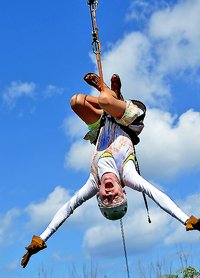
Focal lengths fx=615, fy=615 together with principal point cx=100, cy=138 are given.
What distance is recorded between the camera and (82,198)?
292 inches

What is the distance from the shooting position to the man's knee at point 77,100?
745 centimetres

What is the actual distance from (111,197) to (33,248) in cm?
121

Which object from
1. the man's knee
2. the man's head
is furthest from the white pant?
the man's knee

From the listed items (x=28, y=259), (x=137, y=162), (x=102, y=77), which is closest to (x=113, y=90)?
(x=102, y=77)

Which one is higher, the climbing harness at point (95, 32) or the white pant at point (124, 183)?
the climbing harness at point (95, 32)

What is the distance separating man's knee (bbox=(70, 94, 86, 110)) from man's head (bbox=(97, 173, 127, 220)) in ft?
3.15

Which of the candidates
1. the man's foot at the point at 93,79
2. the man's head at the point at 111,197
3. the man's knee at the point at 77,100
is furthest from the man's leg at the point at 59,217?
the man's foot at the point at 93,79

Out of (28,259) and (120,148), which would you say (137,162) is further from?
(28,259)

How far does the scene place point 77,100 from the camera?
745cm

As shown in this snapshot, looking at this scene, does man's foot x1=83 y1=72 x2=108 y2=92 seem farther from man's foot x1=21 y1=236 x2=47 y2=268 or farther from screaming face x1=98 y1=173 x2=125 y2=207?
man's foot x1=21 y1=236 x2=47 y2=268

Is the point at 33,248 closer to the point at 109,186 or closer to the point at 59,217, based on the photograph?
the point at 59,217

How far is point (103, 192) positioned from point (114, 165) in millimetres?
385

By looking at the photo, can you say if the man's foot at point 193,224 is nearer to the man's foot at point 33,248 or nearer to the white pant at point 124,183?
the white pant at point 124,183

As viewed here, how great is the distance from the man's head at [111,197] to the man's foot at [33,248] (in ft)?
2.91
